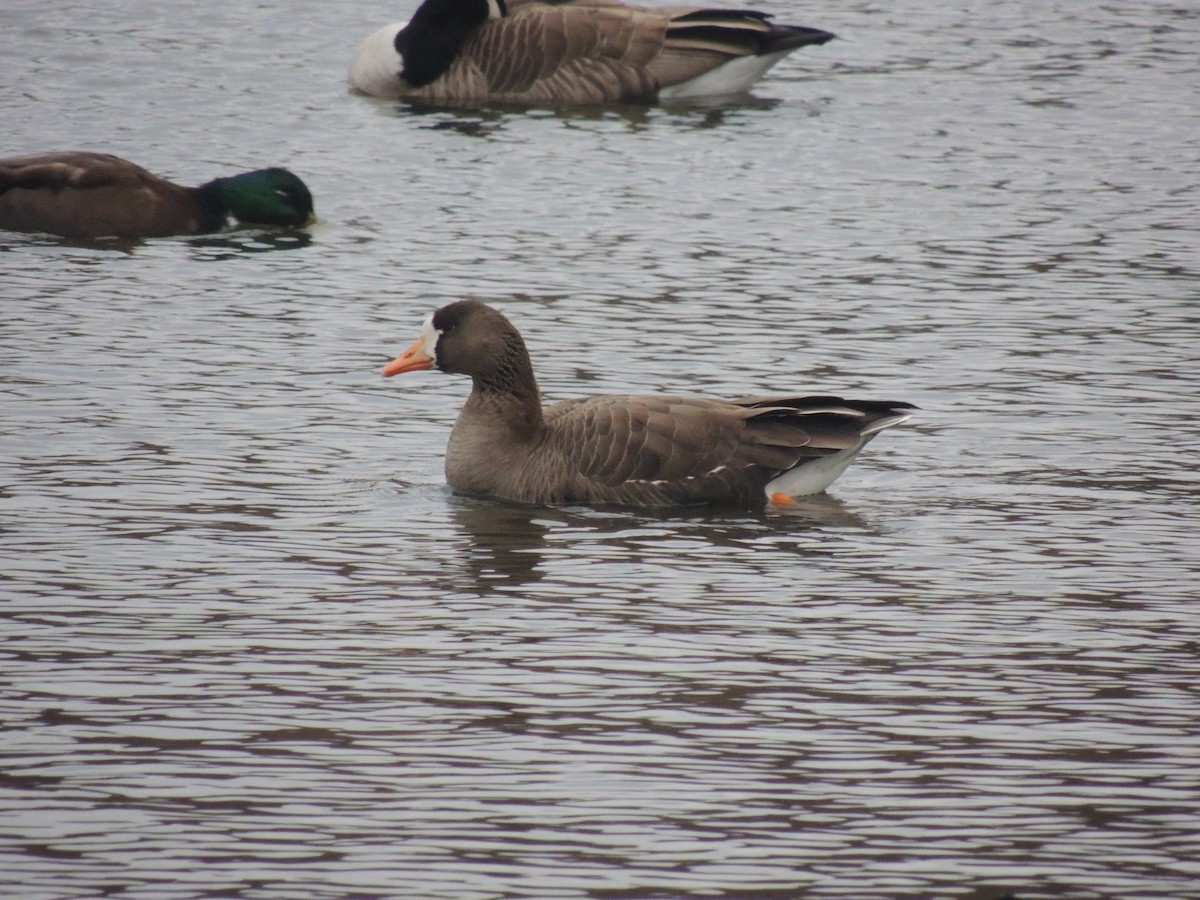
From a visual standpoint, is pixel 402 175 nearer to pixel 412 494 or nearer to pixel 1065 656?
pixel 412 494

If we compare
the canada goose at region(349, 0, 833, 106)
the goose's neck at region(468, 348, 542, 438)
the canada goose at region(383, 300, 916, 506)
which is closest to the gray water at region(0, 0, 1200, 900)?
the canada goose at region(383, 300, 916, 506)

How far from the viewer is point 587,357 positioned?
46.3ft

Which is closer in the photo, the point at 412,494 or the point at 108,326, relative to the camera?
the point at 412,494

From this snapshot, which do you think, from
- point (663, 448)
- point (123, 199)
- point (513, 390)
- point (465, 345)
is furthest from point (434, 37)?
point (663, 448)

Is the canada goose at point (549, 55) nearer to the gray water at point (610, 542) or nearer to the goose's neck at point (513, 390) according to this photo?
the gray water at point (610, 542)

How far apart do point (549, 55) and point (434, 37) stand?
1.34 meters

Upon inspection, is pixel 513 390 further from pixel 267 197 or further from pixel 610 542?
pixel 267 197

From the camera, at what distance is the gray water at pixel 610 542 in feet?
22.7

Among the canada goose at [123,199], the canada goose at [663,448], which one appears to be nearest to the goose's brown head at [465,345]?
the canada goose at [663,448]

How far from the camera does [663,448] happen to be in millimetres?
11391

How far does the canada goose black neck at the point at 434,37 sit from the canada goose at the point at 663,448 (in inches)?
483

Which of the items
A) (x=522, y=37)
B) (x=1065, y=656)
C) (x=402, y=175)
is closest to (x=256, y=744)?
(x=1065, y=656)

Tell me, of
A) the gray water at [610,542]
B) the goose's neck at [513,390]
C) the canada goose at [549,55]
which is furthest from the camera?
the canada goose at [549,55]

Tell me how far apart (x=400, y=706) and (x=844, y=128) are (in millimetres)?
14994
